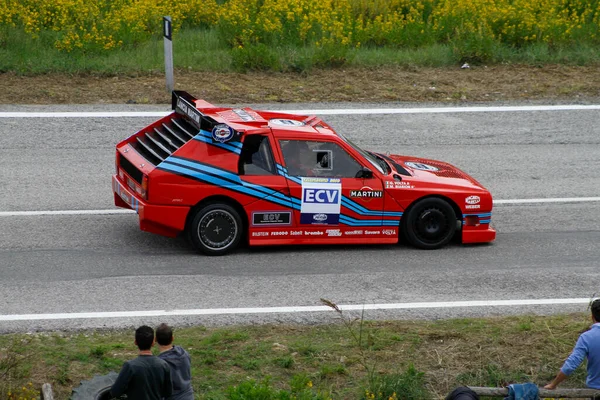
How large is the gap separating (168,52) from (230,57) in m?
2.22

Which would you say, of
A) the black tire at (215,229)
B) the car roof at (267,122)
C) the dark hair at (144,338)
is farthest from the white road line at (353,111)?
the dark hair at (144,338)

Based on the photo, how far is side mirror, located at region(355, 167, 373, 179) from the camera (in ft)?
37.7

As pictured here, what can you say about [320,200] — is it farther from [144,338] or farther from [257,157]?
[144,338]

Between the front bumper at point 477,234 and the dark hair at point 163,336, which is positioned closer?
the dark hair at point 163,336

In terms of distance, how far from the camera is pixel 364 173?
11.5 m

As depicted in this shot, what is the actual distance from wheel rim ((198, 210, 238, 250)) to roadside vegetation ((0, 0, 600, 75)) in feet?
26.6

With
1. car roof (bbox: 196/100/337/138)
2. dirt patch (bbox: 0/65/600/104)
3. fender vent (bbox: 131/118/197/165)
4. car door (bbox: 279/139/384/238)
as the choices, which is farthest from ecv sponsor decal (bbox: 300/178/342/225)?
dirt patch (bbox: 0/65/600/104)

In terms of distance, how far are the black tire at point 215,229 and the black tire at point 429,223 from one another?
2103 millimetres

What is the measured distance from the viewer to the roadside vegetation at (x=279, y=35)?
1905 cm

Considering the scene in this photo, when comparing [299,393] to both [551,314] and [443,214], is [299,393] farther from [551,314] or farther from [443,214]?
[443,214]

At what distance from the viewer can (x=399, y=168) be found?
39.8ft

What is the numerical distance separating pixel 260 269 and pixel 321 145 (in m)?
1.69

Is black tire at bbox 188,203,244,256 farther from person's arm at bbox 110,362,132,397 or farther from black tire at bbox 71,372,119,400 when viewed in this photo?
person's arm at bbox 110,362,132,397

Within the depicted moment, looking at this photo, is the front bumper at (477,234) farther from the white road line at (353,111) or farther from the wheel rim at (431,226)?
the white road line at (353,111)
